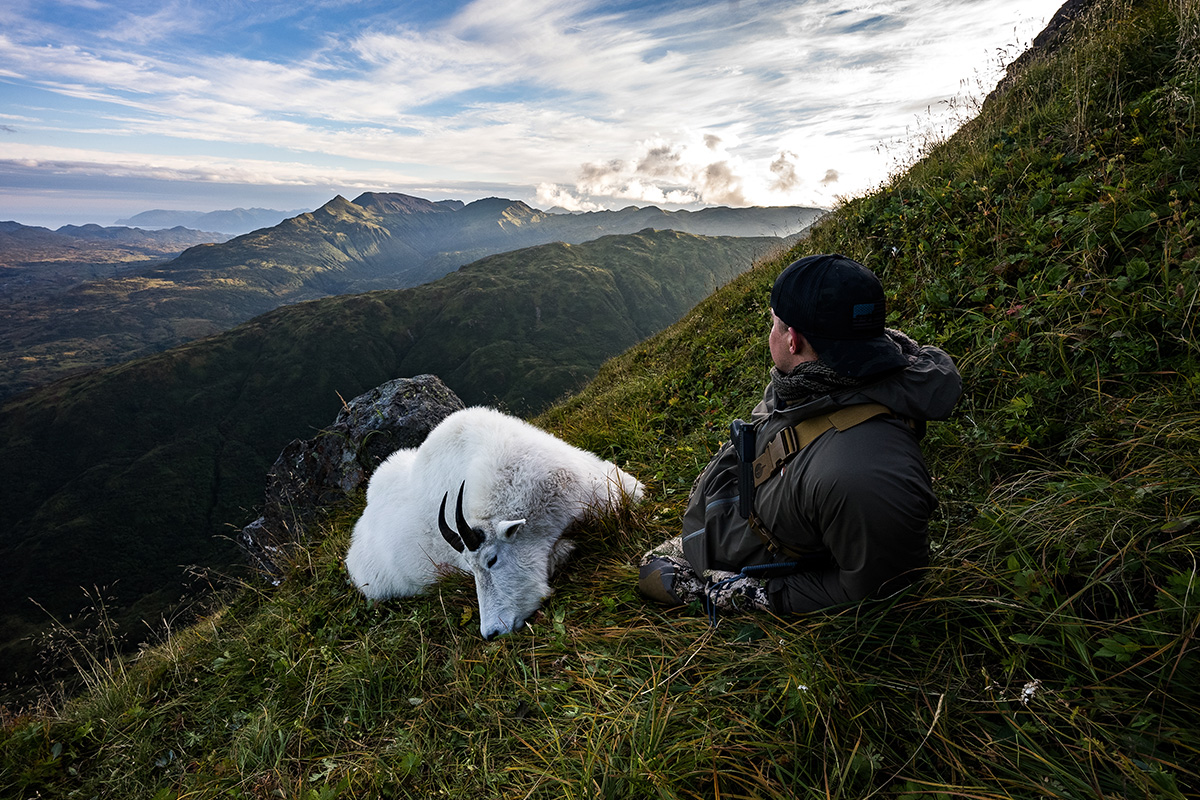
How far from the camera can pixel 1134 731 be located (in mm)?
1866

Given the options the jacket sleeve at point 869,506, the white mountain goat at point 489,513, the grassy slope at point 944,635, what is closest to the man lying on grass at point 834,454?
the jacket sleeve at point 869,506

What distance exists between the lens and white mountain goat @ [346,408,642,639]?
180 inches

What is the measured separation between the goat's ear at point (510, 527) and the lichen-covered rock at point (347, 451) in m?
6.39

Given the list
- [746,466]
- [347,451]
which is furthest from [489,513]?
[347,451]

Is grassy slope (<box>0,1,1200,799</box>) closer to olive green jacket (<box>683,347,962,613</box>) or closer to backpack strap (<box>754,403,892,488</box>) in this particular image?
olive green jacket (<box>683,347,962,613</box>)

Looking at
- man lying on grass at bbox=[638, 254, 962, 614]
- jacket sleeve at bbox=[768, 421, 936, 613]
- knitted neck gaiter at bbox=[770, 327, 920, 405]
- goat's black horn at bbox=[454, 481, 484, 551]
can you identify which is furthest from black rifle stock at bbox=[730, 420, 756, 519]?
goat's black horn at bbox=[454, 481, 484, 551]

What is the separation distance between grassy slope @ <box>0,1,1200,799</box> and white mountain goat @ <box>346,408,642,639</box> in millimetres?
277

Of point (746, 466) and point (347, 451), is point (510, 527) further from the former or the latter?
point (347, 451)

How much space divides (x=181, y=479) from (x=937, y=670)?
16315 cm

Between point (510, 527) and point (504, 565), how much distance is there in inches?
14.9

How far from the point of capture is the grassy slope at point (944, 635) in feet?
7.01

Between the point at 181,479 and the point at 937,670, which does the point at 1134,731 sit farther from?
the point at 181,479

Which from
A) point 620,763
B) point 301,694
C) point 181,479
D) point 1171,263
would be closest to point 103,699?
point 301,694

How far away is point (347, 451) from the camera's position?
35.1 ft
